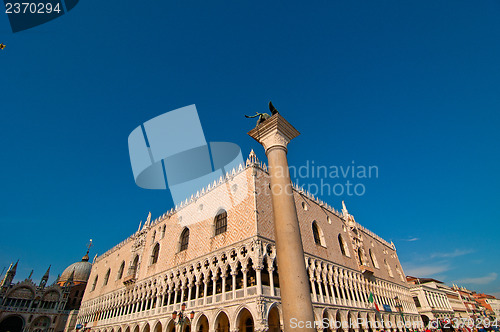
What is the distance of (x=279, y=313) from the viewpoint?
12992 millimetres

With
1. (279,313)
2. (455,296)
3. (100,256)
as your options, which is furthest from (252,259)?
(455,296)

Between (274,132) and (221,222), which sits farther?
(221,222)

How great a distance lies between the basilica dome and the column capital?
55.5m

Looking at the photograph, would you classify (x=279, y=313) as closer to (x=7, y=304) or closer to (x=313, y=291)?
(x=313, y=291)

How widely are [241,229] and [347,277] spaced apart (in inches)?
412

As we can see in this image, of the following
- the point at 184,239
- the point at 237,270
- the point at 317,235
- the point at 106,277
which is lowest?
the point at 237,270

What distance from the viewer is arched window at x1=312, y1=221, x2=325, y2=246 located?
20078mm

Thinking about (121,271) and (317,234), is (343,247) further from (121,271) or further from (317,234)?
(121,271)

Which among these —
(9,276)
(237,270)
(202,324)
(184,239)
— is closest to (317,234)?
(237,270)

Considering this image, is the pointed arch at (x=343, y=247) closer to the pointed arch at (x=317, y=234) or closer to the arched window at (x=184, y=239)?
the pointed arch at (x=317, y=234)

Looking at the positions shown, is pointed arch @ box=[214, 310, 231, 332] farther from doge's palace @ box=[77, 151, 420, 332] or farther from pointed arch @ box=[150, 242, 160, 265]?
pointed arch @ box=[150, 242, 160, 265]

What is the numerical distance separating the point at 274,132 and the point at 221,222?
11.8 metres

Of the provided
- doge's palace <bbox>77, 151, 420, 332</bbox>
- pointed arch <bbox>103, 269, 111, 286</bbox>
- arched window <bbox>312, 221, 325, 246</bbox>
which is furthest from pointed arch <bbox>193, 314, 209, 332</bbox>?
pointed arch <bbox>103, 269, 111, 286</bbox>

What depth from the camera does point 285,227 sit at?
20.4 feet
